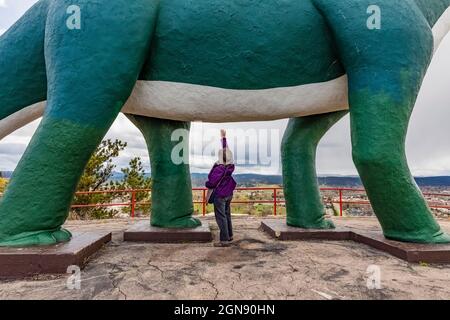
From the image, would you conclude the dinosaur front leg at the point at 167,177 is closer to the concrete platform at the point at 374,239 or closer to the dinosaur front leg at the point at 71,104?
the concrete platform at the point at 374,239

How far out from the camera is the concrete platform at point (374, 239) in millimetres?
2979

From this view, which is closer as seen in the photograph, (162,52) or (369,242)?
(162,52)

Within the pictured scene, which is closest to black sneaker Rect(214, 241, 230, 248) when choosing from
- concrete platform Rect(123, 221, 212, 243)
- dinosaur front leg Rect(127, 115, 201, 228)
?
concrete platform Rect(123, 221, 212, 243)

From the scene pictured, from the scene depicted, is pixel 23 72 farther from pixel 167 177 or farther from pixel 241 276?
pixel 241 276

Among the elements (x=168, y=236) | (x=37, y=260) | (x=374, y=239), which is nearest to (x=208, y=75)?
(x=168, y=236)

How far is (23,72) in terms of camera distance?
3.37 m

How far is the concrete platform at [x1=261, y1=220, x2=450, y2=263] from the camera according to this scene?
298 centimetres

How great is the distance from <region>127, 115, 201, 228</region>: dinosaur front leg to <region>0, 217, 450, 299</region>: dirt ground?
27.6 inches

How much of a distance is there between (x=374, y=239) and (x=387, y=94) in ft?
4.87

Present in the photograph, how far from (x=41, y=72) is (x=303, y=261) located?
10.1 ft

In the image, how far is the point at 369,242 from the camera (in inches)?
145

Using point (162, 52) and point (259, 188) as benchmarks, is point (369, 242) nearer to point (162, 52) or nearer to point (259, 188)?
point (162, 52)
